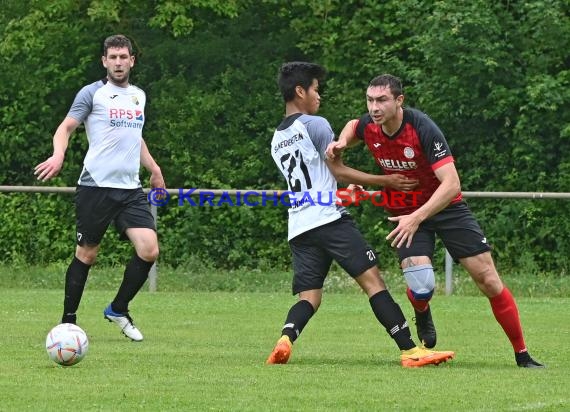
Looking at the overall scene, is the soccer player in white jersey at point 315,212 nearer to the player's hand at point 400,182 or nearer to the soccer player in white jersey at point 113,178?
the player's hand at point 400,182

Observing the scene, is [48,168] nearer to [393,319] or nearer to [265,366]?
[265,366]

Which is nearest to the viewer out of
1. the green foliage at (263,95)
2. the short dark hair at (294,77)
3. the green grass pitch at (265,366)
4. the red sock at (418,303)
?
the green grass pitch at (265,366)

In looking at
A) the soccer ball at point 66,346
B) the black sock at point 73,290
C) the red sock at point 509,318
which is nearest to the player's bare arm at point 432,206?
the red sock at point 509,318

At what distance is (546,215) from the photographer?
17812mm

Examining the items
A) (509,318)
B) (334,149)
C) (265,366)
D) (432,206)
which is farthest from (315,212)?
(509,318)

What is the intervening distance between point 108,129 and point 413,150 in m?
2.65

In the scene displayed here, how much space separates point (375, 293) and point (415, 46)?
12109 millimetres

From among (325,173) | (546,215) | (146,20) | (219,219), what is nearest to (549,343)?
(325,173)

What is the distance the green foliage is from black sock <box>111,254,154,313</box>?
756 centimetres

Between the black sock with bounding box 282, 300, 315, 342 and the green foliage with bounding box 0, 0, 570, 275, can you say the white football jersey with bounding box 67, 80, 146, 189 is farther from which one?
the green foliage with bounding box 0, 0, 570, 275

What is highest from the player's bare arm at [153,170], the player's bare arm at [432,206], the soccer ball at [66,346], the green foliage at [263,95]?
the player's bare arm at [432,206]

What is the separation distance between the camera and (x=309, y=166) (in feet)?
27.7

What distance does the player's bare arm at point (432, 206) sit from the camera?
8.00 m

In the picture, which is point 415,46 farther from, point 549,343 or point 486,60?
point 549,343
